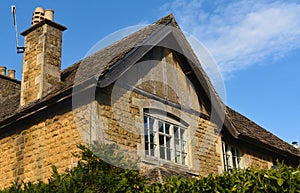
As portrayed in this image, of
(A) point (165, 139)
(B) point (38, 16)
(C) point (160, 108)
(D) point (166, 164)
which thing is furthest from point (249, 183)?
(B) point (38, 16)

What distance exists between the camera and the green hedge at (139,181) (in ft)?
21.5

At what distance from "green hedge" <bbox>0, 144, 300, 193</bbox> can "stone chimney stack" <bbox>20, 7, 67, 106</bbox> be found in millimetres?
3258

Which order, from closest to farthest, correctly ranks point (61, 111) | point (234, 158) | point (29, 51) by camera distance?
point (61, 111)
point (29, 51)
point (234, 158)

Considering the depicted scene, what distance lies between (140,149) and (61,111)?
6.89 feet

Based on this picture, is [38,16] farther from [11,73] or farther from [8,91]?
[11,73]

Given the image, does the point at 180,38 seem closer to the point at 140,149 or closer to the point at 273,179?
the point at 140,149

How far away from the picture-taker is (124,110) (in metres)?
11.1

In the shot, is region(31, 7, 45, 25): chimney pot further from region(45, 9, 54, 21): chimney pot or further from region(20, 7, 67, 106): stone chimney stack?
region(45, 9, 54, 21): chimney pot

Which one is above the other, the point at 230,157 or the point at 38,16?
the point at 38,16

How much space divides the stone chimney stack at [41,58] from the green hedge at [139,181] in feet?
10.7

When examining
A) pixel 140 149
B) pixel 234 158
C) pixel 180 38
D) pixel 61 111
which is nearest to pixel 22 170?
pixel 61 111

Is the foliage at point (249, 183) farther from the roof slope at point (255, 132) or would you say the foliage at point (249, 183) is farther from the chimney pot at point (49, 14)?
the roof slope at point (255, 132)

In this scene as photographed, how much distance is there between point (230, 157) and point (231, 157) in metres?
0.06

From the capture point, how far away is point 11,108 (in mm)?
13102
